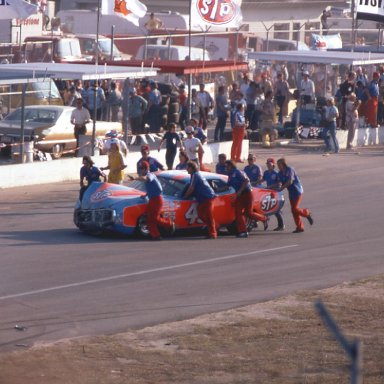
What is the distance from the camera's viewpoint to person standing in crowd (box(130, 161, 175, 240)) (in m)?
→ 18.8

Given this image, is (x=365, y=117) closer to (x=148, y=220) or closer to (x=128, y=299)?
(x=148, y=220)

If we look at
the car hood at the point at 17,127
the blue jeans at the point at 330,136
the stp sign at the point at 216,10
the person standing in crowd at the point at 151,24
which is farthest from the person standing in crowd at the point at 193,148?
the person standing in crowd at the point at 151,24

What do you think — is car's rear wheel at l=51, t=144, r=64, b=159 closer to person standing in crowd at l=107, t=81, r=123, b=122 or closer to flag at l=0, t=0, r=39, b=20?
flag at l=0, t=0, r=39, b=20

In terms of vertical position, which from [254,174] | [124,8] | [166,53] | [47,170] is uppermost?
[124,8]

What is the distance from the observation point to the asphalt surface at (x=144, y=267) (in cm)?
1352

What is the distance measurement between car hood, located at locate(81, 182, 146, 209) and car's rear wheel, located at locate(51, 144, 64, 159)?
9035 mm

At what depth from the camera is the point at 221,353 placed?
11.6 metres

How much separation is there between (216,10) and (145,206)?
51.2 ft

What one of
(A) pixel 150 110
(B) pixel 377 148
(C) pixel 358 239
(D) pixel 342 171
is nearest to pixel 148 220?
(C) pixel 358 239

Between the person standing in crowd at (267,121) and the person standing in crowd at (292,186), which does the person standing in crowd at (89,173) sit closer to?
the person standing in crowd at (292,186)

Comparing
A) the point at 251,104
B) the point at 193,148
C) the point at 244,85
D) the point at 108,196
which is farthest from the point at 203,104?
the point at 108,196

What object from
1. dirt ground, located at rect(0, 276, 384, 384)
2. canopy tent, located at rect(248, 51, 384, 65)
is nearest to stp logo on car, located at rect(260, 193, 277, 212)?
dirt ground, located at rect(0, 276, 384, 384)

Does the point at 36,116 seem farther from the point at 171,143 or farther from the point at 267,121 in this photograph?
the point at 267,121

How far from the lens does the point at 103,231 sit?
1927cm
